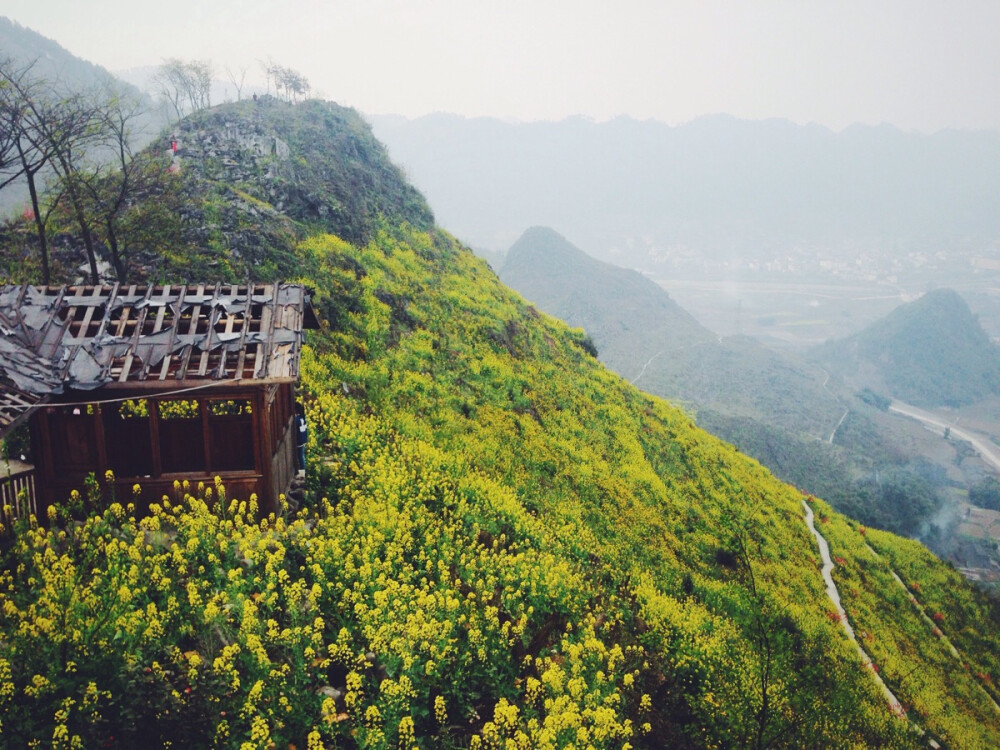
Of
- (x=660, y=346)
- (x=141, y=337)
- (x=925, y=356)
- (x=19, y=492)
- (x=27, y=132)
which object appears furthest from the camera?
(x=925, y=356)

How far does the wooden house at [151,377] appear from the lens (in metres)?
10.7

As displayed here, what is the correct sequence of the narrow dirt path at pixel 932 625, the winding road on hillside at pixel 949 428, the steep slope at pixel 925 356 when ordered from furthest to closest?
1. the steep slope at pixel 925 356
2. the winding road on hillside at pixel 949 428
3. the narrow dirt path at pixel 932 625

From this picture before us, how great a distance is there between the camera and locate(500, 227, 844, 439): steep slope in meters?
96.8

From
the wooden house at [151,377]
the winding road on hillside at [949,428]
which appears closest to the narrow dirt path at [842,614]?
the wooden house at [151,377]

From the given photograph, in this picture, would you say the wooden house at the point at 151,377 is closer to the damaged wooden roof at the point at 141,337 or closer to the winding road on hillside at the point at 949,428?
the damaged wooden roof at the point at 141,337

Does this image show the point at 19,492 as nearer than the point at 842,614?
Yes

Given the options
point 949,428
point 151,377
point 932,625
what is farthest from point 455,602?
point 949,428

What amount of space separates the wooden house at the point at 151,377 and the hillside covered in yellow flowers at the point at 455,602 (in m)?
0.76

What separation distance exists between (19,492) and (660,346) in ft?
372

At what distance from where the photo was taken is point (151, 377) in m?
10.8

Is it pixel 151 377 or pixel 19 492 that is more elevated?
pixel 151 377

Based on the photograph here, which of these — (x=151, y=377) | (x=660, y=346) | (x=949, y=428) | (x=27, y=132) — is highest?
(x=27, y=132)

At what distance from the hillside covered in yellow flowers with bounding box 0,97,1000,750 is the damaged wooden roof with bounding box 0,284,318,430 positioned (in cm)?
230

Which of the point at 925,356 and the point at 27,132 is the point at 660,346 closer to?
the point at 925,356
